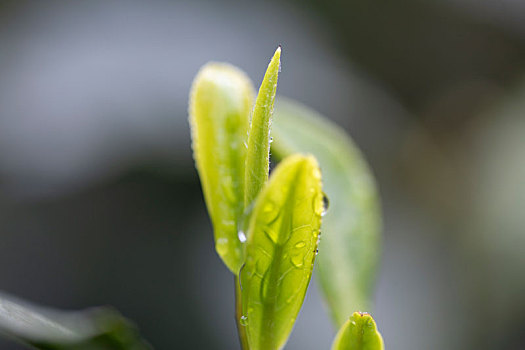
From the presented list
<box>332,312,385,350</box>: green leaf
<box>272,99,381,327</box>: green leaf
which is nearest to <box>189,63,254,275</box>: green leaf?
<box>332,312,385,350</box>: green leaf

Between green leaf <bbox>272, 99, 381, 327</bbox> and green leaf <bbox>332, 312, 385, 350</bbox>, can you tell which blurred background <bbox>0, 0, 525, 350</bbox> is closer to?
green leaf <bbox>272, 99, 381, 327</bbox>

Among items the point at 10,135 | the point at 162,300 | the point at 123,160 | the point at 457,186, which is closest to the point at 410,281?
the point at 457,186

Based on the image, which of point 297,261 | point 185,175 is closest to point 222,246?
point 297,261

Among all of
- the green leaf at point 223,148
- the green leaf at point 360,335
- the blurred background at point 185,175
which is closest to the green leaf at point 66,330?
the green leaf at point 223,148

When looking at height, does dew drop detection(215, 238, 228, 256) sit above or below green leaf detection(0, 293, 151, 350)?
above

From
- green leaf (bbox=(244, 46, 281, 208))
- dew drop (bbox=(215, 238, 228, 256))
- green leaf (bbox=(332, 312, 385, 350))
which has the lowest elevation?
green leaf (bbox=(332, 312, 385, 350))

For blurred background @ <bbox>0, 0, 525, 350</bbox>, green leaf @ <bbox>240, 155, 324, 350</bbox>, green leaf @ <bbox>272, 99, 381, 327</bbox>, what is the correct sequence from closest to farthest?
1. green leaf @ <bbox>240, 155, 324, 350</bbox>
2. green leaf @ <bbox>272, 99, 381, 327</bbox>
3. blurred background @ <bbox>0, 0, 525, 350</bbox>

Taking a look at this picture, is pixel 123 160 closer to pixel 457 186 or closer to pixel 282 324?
Result: pixel 457 186
